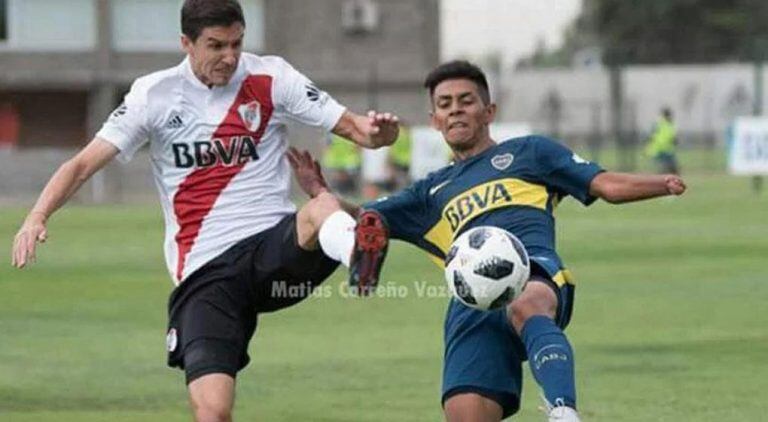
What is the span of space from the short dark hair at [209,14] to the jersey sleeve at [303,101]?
1.33 feet

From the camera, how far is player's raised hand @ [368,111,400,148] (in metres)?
9.12

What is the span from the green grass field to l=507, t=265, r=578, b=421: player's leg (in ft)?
11.7

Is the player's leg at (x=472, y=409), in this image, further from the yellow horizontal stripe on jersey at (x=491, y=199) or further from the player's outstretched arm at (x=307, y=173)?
the player's outstretched arm at (x=307, y=173)

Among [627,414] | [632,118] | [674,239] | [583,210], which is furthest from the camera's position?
[632,118]

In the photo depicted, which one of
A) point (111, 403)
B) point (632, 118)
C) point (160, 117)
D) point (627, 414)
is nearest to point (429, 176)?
point (160, 117)

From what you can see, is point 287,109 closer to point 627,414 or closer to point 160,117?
point 160,117

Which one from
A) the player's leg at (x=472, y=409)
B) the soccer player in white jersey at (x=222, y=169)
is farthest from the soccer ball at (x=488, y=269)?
the soccer player in white jersey at (x=222, y=169)

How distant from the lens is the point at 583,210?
37.5 m

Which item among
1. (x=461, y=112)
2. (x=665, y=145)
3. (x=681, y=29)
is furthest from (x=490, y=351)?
(x=681, y=29)

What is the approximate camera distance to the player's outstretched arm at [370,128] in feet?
29.9

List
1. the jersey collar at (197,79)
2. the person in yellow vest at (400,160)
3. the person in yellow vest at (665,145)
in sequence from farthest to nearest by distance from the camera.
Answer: the person in yellow vest at (665,145)
the person in yellow vest at (400,160)
the jersey collar at (197,79)

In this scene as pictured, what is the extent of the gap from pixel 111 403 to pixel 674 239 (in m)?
16.0

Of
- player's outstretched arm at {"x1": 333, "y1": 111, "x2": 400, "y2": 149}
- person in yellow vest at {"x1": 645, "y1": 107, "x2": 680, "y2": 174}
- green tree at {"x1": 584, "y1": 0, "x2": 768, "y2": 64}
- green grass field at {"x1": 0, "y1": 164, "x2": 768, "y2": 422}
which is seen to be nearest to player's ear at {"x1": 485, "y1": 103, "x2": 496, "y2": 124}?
player's outstretched arm at {"x1": 333, "y1": 111, "x2": 400, "y2": 149}

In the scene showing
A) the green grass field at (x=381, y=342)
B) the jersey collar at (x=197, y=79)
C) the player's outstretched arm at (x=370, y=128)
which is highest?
the jersey collar at (x=197, y=79)
